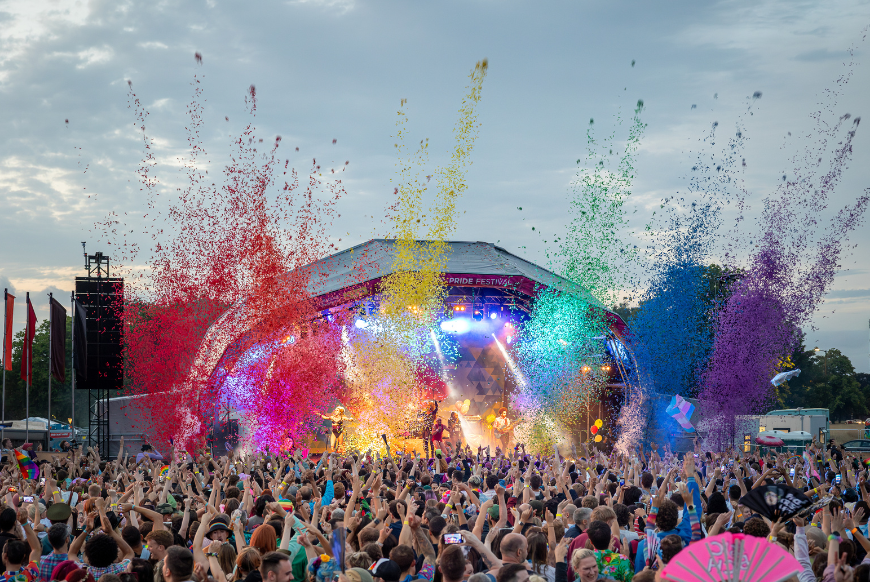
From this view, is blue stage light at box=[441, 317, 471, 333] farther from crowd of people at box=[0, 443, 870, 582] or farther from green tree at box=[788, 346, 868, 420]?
green tree at box=[788, 346, 868, 420]

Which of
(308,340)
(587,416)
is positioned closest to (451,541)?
(308,340)

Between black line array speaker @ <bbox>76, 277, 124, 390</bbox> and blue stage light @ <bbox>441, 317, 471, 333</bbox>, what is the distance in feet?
38.8

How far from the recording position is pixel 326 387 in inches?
1111

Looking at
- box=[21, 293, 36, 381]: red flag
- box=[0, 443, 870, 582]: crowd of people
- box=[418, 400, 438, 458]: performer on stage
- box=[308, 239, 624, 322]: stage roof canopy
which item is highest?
box=[308, 239, 624, 322]: stage roof canopy

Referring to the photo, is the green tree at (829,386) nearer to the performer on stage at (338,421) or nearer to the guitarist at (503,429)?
the guitarist at (503,429)

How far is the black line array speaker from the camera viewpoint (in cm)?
2416

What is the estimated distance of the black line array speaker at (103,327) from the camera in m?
24.2

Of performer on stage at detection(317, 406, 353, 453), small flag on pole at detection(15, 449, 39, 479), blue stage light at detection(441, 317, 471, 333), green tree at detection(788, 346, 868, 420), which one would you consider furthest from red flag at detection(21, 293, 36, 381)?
green tree at detection(788, 346, 868, 420)

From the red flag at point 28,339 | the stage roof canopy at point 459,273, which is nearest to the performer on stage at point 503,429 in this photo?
the stage roof canopy at point 459,273

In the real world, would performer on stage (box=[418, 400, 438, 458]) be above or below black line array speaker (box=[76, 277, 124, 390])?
below

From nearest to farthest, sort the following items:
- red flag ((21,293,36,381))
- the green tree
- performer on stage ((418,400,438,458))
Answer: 1. red flag ((21,293,36,381))
2. performer on stage ((418,400,438,458))
3. the green tree

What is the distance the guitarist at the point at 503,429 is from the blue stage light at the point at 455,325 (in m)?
4.17

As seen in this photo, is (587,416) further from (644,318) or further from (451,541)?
(451,541)

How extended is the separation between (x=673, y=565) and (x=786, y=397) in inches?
2228
